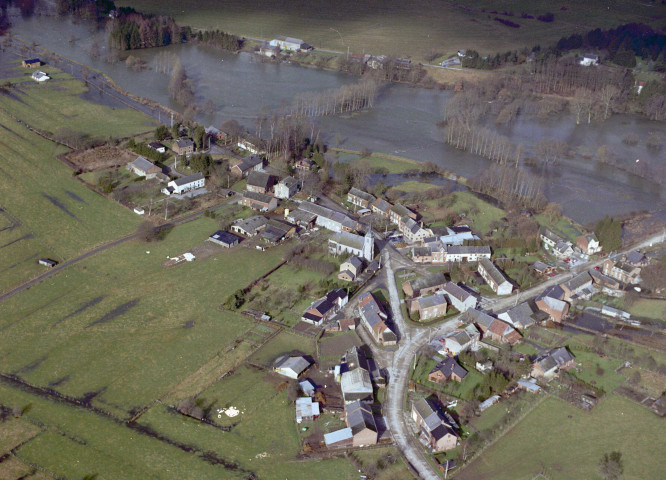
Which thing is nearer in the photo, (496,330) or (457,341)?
(457,341)

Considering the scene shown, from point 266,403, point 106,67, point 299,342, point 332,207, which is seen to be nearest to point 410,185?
point 332,207

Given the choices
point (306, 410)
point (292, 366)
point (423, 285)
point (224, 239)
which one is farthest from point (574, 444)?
point (224, 239)

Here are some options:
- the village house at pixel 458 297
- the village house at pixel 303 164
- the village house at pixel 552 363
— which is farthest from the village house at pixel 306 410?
the village house at pixel 303 164

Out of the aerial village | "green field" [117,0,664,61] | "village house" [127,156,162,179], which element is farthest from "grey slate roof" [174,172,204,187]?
"green field" [117,0,664,61]

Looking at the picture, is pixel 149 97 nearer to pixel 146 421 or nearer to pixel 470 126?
pixel 470 126

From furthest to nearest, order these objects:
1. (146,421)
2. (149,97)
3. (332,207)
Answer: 1. (149,97)
2. (332,207)
3. (146,421)

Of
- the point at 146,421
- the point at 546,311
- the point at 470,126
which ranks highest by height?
the point at 470,126

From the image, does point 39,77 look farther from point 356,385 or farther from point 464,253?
point 356,385
